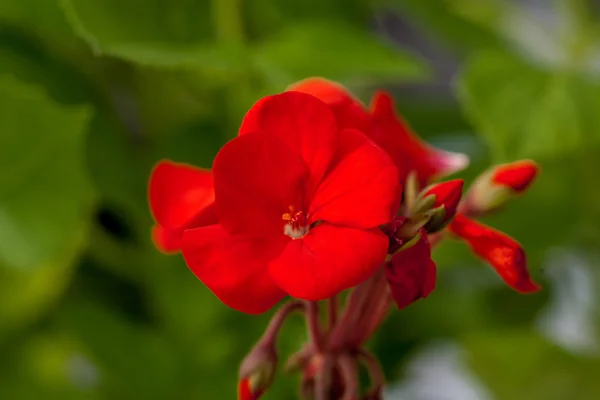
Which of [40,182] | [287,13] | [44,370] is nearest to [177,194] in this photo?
[40,182]

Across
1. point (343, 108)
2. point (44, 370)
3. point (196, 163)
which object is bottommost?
point (44, 370)

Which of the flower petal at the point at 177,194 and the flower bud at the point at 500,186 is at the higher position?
the flower petal at the point at 177,194

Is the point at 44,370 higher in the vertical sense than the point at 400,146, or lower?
lower

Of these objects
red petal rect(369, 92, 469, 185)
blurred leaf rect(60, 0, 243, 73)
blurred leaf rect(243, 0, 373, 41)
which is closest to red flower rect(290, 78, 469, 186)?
red petal rect(369, 92, 469, 185)

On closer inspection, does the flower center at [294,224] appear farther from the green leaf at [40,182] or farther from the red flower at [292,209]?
the green leaf at [40,182]

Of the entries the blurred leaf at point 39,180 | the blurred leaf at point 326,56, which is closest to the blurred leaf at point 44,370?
the blurred leaf at point 39,180

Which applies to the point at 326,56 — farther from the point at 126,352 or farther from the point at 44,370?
the point at 44,370
